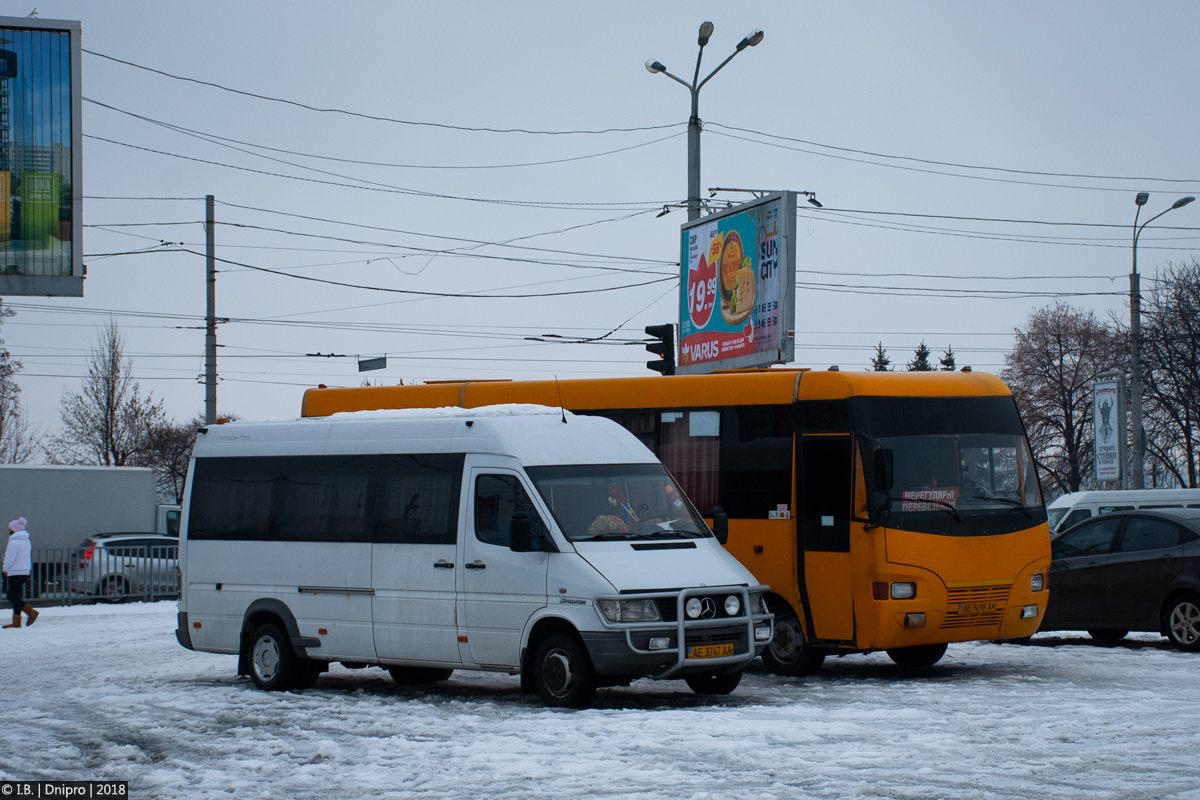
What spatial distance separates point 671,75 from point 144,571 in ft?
52.4

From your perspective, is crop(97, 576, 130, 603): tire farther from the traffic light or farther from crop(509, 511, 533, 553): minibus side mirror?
crop(509, 511, 533, 553): minibus side mirror

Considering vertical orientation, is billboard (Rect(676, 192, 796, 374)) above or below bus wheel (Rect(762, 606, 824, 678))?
above

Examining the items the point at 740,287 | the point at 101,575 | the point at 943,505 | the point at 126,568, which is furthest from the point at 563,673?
the point at 126,568

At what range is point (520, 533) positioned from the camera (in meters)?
11.7

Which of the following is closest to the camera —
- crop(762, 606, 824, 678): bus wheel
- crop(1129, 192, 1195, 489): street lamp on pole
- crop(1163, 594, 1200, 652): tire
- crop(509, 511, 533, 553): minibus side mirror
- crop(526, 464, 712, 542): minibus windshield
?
crop(509, 511, 533, 553): minibus side mirror

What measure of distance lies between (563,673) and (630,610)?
83 centimetres

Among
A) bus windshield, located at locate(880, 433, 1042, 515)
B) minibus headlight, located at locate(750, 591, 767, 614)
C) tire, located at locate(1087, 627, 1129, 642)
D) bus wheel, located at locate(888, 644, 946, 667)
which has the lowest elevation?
tire, located at locate(1087, 627, 1129, 642)

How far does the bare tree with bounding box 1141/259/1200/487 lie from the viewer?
4447 cm

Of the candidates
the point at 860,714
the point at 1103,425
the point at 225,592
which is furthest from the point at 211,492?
the point at 1103,425

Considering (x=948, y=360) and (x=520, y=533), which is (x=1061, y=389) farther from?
(x=520, y=533)

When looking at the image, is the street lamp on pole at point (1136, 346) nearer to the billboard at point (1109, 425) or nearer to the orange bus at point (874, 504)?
the billboard at point (1109, 425)

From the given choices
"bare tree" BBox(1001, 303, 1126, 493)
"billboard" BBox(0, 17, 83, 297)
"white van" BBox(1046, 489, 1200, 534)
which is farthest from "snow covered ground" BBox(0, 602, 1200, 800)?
"bare tree" BBox(1001, 303, 1126, 493)

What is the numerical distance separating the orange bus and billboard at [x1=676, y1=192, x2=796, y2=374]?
9.66 metres

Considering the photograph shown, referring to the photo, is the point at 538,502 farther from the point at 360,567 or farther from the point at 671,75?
the point at 671,75
